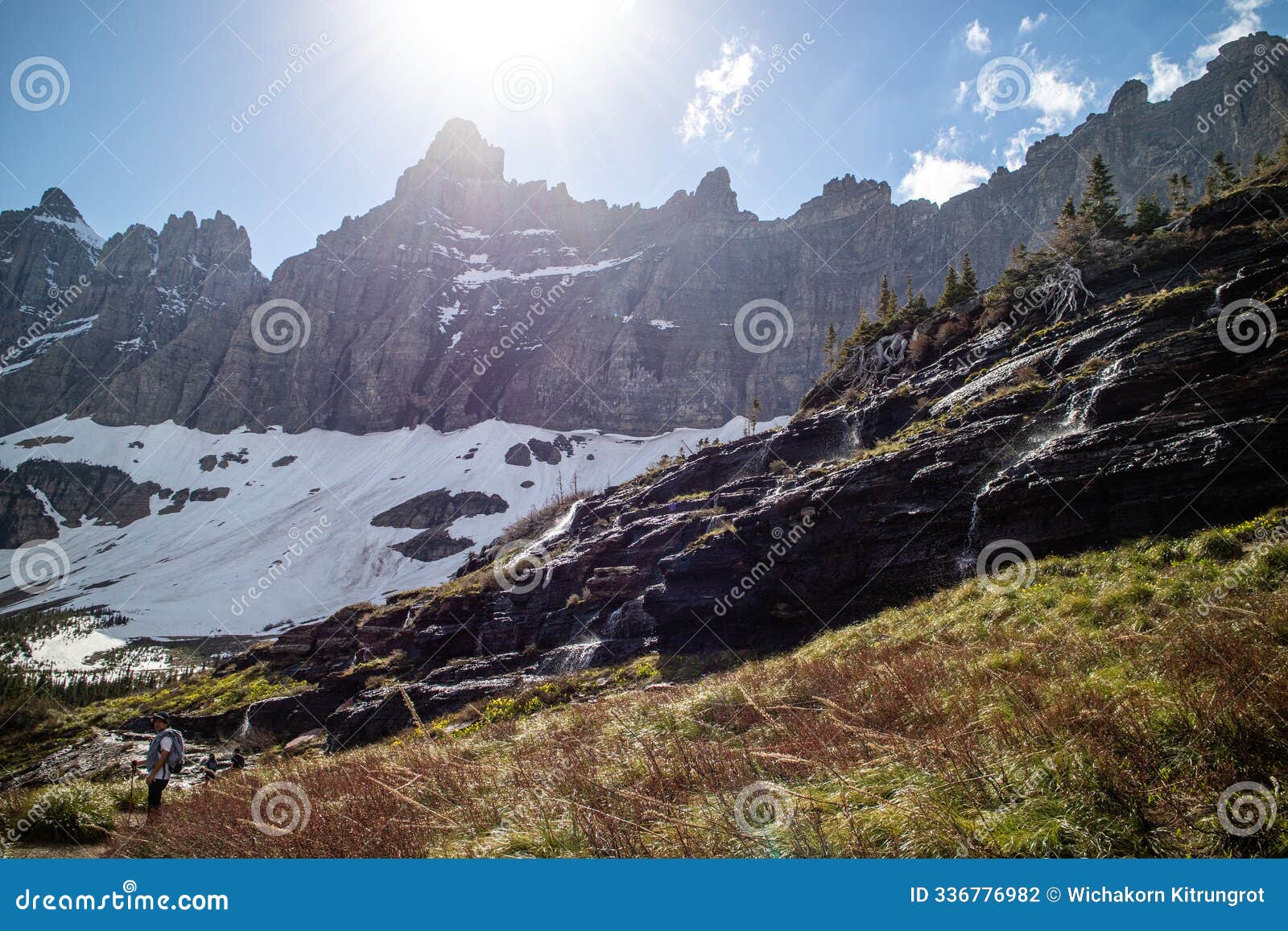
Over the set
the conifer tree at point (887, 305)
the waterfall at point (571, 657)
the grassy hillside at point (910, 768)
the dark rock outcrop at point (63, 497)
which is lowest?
the waterfall at point (571, 657)

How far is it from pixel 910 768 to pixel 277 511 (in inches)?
5302

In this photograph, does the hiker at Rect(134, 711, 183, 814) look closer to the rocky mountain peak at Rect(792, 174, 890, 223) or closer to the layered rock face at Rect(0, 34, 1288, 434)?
the layered rock face at Rect(0, 34, 1288, 434)

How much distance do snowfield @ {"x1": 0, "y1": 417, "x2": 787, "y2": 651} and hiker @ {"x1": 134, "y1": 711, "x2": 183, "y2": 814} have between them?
75.7 meters

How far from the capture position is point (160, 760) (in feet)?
29.1

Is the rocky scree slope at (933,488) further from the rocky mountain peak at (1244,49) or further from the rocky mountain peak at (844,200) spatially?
the rocky mountain peak at (844,200)

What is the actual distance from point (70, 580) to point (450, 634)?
126796mm

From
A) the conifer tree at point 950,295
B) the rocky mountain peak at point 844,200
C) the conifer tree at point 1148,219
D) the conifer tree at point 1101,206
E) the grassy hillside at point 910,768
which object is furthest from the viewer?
the rocky mountain peak at point 844,200

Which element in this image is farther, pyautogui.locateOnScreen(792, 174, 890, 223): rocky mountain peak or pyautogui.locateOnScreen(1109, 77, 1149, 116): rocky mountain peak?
pyautogui.locateOnScreen(792, 174, 890, 223): rocky mountain peak

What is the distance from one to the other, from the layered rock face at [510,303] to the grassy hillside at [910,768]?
127279mm

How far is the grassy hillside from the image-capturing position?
10.7 feet

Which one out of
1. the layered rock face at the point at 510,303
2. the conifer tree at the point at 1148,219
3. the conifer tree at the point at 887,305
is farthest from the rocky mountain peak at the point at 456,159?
the conifer tree at the point at 1148,219

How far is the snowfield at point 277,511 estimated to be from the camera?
8762 cm

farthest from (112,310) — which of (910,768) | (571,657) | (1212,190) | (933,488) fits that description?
(1212,190)

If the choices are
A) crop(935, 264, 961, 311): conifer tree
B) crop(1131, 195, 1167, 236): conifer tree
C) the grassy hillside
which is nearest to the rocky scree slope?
crop(935, 264, 961, 311): conifer tree
